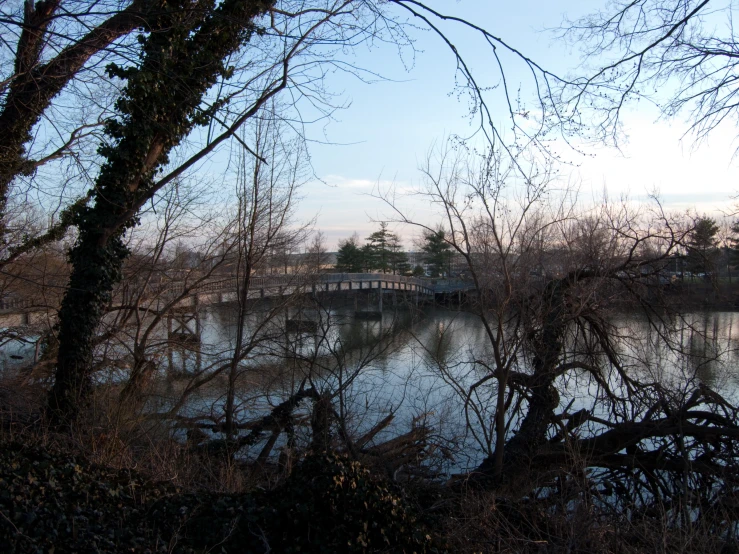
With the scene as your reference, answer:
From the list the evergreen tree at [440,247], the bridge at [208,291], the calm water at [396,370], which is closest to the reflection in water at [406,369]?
the calm water at [396,370]

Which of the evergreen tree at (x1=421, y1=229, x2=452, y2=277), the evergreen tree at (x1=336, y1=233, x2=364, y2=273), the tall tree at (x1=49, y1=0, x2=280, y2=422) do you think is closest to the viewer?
the tall tree at (x1=49, y1=0, x2=280, y2=422)

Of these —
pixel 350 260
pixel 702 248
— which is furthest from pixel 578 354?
pixel 350 260

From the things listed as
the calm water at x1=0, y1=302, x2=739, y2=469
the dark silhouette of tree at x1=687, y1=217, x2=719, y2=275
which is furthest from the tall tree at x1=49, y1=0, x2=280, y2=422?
the dark silhouette of tree at x1=687, y1=217, x2=719, y2=275

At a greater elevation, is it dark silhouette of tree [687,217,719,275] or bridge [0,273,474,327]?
dark silhouette of tree [687,217,719,275]

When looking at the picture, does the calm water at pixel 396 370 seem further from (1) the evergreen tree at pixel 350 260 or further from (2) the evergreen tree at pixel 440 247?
(1) the evergreen tree at pixel 350 260

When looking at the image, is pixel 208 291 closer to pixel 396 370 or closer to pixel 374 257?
pixel 396 370

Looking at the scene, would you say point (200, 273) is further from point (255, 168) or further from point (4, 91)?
point (4, 91)

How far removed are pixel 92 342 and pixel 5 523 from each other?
18.3 ft

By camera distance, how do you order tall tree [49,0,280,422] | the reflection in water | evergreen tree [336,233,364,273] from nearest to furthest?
tall tree [49,0,280,422] → the reflection in water → evergreen tree [336,233,364,273]

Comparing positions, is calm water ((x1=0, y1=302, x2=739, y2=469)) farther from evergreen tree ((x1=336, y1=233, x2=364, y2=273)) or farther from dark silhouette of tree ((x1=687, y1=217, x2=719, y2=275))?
evergreen tree ((x1=336, y1=233, x2=364, y2=273))

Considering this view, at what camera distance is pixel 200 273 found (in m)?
15.3

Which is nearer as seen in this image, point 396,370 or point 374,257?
point 396,370

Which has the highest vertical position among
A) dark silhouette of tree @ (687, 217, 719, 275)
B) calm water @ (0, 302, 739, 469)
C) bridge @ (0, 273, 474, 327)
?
dark silhouette of tree @ (687, 217, 719, 275)

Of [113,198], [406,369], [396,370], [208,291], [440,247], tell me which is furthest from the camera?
[208,291]
